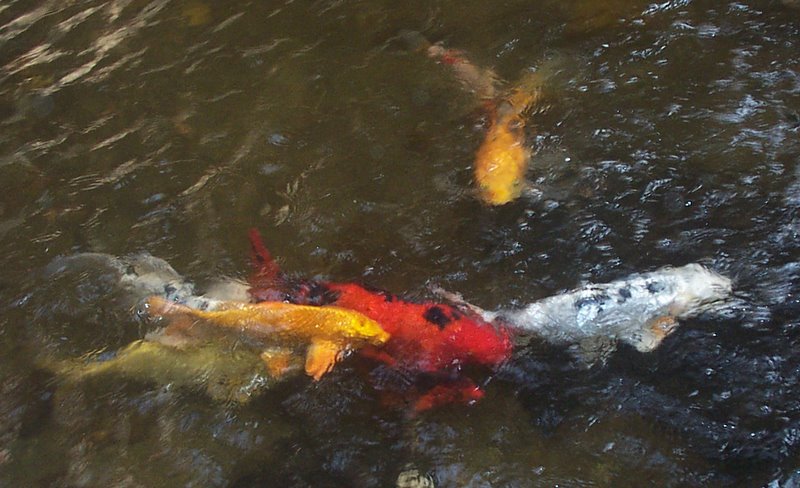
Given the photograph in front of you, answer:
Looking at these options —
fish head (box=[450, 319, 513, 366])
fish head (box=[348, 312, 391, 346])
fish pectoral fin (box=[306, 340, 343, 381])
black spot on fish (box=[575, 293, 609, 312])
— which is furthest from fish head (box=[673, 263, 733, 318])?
fish pectoral fin (box=[306, 340, 343, 381])

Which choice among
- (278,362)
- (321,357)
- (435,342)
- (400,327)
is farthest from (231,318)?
(435,342)

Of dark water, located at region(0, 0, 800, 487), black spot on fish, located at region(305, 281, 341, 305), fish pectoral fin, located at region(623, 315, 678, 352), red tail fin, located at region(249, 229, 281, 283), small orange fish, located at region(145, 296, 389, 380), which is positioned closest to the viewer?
dark water, located at region(0, 0, 800, 487)

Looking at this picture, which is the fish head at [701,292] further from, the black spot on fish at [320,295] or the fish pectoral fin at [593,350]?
the black spot on fish at [320,295]

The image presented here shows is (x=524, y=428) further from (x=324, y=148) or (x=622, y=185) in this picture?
(x=324, y=148)

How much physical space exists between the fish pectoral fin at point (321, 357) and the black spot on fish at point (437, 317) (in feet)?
1.74

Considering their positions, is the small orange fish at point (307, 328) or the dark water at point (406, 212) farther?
the small orange fish at point (307, 328)

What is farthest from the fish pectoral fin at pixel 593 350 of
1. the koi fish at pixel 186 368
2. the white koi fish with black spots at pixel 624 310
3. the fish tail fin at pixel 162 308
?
the fish tail fin at pixel 162 308

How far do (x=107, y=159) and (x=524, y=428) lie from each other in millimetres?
4024

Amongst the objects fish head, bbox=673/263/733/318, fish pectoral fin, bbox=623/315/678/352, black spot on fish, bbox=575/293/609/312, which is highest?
black spot on fish, bbox=575/293/609/312

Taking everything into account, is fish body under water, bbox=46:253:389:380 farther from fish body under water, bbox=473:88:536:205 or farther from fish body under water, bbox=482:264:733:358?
fish body under water, bbox=473:88:536:205

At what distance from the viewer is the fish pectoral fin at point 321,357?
383cm

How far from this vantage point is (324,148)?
17.0ft

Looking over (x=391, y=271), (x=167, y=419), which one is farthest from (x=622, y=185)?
(x=167, y=419)

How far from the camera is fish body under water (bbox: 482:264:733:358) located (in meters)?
3.74
